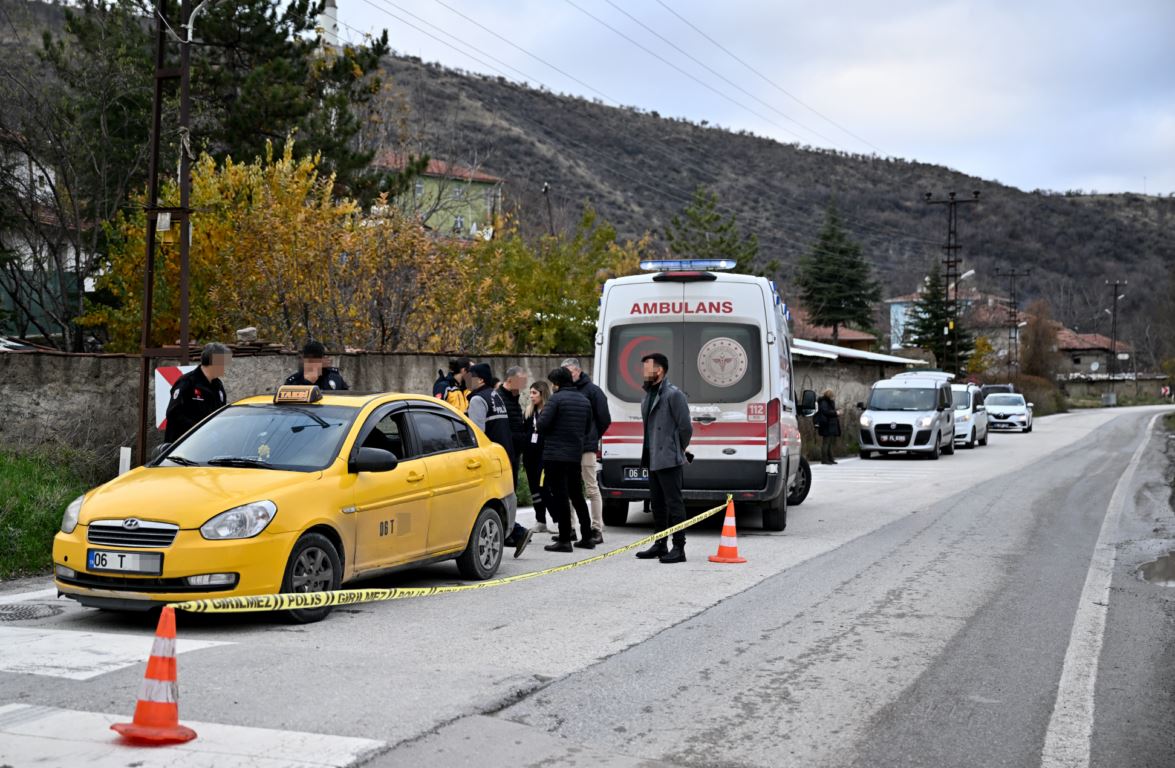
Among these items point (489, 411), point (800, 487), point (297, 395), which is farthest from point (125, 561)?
point (800, 487)

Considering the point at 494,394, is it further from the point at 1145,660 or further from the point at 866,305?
the point at 866,305

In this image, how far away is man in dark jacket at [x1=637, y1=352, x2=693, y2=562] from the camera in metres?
11.6

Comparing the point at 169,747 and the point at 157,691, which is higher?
the point at 157,691

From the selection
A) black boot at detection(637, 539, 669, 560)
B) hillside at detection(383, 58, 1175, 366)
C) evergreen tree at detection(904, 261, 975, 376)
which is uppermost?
hillside at detection(383, 58, 1175, 366)

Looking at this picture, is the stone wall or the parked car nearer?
the stone wall

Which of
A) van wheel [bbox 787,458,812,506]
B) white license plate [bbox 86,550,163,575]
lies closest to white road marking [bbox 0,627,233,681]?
white license plate [bbox 86,550,163,575]

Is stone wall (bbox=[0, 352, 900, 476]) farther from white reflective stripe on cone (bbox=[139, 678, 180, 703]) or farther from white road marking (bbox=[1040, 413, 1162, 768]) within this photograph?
white road marking (bbox=[1040, 413, 1162, 768])

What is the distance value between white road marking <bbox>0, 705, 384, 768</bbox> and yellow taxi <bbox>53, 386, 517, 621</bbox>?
6.80 ft

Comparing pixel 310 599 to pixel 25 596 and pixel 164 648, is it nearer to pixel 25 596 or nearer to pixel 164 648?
pixel 164 648

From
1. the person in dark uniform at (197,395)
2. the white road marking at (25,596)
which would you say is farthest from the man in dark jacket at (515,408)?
the white road marking at (25,596)

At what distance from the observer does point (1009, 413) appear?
50000mm

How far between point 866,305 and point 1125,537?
69440 mm

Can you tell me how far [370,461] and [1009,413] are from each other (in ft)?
149

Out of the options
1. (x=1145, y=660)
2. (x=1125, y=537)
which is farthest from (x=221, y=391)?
(x=1125, y=537)
